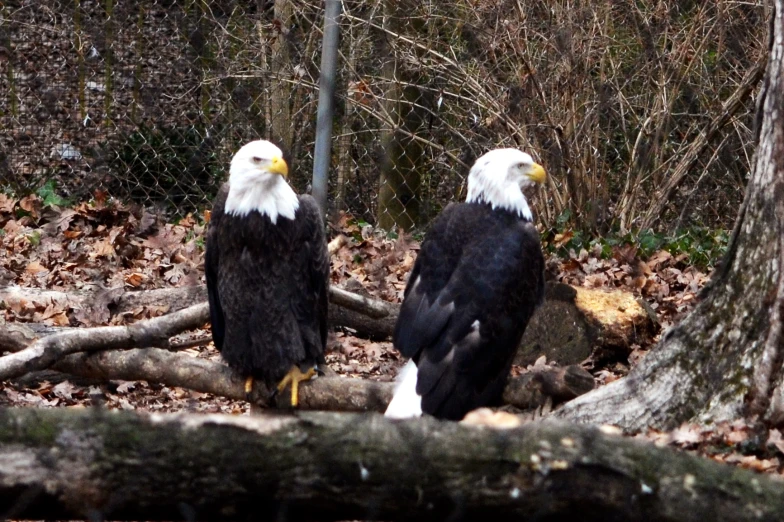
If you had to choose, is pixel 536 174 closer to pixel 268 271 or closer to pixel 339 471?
pixel 268 271

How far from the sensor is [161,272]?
20.3ft

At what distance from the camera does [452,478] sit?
5.78ft

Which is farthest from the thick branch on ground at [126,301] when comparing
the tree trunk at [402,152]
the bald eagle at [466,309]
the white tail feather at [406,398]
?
the tree trunk at [402,152]

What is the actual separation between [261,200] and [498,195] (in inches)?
35.6

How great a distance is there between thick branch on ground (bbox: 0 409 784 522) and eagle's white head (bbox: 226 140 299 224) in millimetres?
2190

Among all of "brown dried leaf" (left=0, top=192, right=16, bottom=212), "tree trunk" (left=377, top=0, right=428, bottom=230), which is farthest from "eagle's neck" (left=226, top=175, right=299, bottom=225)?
"brown dried leaf" (left=0, top=192, right=16, bottom=212)

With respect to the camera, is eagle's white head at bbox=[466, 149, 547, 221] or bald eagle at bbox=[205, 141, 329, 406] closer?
bald eagle at bbox=[205, 141, 329, 406]

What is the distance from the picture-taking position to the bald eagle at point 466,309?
12.1 feet

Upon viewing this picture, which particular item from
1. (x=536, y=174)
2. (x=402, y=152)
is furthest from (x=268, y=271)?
(x=402, y=152)

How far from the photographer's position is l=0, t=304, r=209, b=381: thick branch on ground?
11.9 feet

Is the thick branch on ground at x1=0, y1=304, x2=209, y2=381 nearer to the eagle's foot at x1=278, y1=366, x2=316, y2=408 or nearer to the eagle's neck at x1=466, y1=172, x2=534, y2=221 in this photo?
the eagle's foot at x1=278, y1=366, x2=316, y2=408

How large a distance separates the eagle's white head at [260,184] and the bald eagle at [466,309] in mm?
564

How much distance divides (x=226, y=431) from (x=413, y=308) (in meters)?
2.11

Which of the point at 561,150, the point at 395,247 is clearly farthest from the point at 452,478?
the point at 561,150
